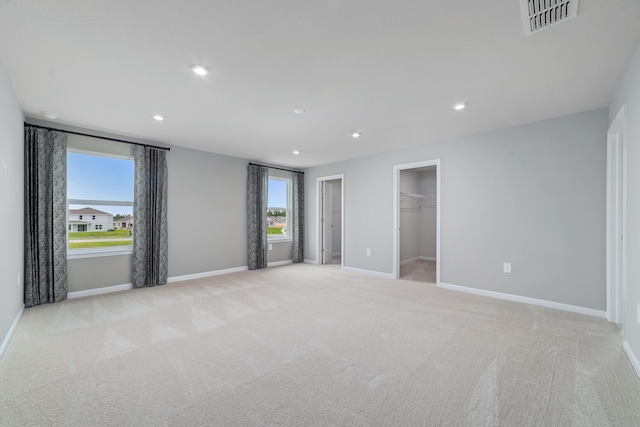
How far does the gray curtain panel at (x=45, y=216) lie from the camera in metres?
3.49

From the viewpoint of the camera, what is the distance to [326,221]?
692 cm

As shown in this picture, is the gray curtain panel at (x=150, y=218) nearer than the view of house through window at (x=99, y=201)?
No

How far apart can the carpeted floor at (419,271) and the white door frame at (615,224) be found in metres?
2.20

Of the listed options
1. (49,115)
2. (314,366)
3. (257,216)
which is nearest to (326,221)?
(257,216)

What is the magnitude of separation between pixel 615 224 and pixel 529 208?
2.67ft

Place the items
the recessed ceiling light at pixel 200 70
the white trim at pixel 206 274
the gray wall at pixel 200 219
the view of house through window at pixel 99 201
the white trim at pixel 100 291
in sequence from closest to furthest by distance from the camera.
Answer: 1. the recessed ceiling light at pixel 200 70
2. the white trim at pixel 100 291
3. the view of house through window at pixel 99 201
4. the gray wall at pixel 200 219
5. the white trim at pixel 206 274

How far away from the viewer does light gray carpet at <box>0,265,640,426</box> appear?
5.39 ft

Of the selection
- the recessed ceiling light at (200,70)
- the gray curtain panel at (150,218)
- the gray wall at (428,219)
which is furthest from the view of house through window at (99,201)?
the gray wall at (428,219)

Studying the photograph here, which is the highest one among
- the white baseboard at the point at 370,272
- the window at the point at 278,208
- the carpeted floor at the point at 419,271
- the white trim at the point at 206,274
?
the window at the point at 278,208

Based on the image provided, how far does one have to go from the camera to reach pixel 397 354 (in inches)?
92.1

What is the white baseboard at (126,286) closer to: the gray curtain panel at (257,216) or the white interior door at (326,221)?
the gray curtain panel at (257,216)

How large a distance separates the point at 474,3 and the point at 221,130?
3.39m

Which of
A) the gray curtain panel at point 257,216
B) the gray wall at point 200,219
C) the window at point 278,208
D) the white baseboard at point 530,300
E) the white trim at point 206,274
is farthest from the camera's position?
the window at point 278,208

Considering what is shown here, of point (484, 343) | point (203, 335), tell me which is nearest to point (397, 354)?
point (484, 343)
